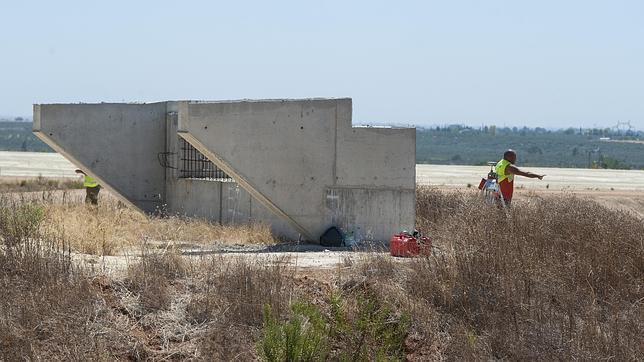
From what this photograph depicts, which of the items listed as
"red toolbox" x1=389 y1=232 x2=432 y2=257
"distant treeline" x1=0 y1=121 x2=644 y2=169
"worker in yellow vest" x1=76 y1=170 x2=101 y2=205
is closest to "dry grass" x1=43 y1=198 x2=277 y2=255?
"worker in yellow vest" x1=76 y1=170 x2=101 y2=205

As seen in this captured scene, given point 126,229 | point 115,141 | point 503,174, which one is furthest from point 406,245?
point 115,141

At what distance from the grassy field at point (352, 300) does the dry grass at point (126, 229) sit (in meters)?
0.97

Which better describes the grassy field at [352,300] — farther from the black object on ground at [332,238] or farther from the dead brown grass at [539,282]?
the black object on ground at [332,238]

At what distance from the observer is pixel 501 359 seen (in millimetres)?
12164

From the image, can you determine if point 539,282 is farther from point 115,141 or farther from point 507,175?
point 115,141

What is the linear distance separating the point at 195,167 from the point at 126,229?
13.1ft

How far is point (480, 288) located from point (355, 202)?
5560 millimetres

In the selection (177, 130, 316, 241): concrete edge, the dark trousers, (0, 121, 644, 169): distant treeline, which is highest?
(177, 130, 316, 241): concrete edge

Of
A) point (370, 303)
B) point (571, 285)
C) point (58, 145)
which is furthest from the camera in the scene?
point (58, 145)

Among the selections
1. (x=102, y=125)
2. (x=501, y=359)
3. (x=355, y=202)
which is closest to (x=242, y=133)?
(x=355, y=202)

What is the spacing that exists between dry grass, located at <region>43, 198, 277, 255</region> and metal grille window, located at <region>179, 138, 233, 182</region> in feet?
4.54

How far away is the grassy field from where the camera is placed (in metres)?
11.9

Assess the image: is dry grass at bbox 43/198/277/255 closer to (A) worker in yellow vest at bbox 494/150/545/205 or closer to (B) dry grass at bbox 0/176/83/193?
(A) worker in yellow vest at bbox 494/150/545/205

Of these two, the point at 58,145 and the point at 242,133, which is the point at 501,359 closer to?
the point at 242,133
